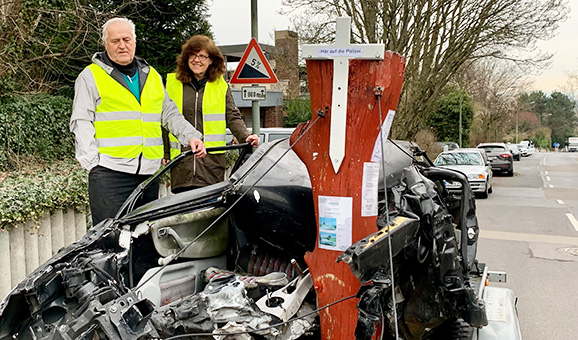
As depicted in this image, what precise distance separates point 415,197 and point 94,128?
2.26m

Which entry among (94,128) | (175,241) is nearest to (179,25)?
(94,128)

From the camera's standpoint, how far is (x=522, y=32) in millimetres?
17797

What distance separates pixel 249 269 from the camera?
11.4ft

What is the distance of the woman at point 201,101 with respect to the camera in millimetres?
4453

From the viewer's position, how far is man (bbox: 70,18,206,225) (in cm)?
355

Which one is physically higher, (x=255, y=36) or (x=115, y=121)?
(x=255, y=36)

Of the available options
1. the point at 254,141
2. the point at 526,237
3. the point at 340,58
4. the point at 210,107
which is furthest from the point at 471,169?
the point at 340,58

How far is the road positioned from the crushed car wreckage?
2.35 meters

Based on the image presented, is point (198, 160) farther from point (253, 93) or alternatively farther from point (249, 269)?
point (253, 93)

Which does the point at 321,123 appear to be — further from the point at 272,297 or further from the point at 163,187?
the point at 163,187

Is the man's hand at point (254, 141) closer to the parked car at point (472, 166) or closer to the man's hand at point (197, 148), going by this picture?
the man's hand at point (197, 148)

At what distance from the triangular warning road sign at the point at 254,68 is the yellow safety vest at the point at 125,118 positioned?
399cm

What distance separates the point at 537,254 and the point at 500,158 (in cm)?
1772

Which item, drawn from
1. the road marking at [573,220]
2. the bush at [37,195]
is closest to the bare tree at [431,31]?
the road marking at [573,220]
